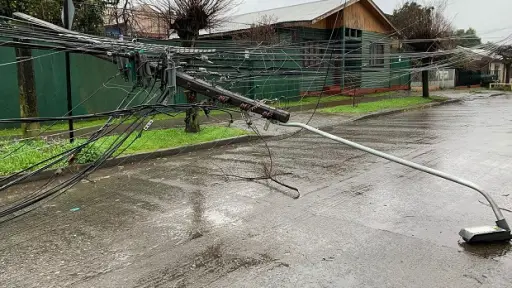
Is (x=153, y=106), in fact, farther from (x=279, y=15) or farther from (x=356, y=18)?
(x=356, y=18)

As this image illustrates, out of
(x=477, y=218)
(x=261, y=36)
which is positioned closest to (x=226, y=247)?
(x=477, y=218)

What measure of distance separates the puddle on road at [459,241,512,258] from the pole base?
0.05 metres

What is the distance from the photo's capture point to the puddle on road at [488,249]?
4.45 m

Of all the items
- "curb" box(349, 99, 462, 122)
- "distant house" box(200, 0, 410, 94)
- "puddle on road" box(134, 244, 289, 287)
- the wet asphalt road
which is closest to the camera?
"puddle on road" box(134, 244, 289, 287)

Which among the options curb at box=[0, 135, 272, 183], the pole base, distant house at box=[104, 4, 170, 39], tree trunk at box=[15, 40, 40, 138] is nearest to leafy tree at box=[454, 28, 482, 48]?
curb at box=[0, 135, 272, 183]

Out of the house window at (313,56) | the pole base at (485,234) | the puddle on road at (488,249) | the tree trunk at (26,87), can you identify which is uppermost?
the house window at (313,56)

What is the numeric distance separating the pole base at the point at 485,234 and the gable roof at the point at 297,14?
16293 mm

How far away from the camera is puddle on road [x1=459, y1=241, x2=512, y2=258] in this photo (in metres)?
4.45

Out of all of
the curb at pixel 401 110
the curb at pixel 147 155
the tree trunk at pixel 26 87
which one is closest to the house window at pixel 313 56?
the curb at pixel 147 155

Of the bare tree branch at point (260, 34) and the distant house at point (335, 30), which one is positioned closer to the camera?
the bare tree branch at point (260, 34)

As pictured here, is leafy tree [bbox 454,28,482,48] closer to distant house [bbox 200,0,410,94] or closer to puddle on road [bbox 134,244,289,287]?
distant house [bbox 200,0,410,94]

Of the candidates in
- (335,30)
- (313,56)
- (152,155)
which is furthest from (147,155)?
(335,30)

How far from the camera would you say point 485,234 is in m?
4.66

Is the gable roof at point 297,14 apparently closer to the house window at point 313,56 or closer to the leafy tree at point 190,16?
the house window at point 313,56
